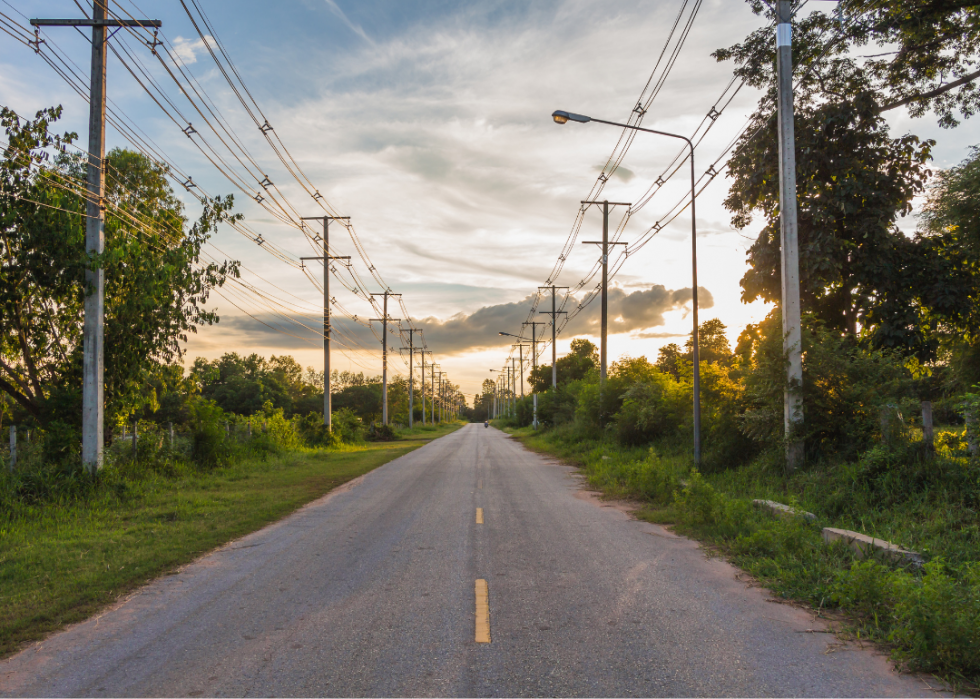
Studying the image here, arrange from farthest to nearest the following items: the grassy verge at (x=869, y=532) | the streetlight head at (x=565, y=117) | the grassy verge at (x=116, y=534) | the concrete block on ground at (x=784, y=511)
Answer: the streetlight head at (x=565, y=117), the concrete block on ground at (x=784, y=511), the grassy verge at (x=116, y=534), the grassy verge at (x=869, y=532)

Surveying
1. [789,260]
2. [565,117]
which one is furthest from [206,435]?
[789,260]

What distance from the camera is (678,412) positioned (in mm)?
22312

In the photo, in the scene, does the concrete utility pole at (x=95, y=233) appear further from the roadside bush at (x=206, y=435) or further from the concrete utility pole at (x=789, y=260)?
the concrete utility pole at (x=789, y=260)

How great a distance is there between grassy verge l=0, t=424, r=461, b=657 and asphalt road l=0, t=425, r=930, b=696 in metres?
0.50

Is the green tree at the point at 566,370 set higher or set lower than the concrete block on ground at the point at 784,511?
higher

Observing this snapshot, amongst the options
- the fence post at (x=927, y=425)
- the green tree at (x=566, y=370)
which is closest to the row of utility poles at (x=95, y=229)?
the fence post at (x=927, y=425)

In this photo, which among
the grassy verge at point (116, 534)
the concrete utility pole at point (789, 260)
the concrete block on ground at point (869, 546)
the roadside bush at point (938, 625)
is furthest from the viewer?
the concrete utility pole at point (789, 260)

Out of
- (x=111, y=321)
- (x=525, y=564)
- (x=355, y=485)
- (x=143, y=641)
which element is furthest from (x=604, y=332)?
(x=143, y=641)

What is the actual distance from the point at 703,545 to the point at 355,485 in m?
11.1

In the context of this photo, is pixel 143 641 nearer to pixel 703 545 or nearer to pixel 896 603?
pixel 896 603

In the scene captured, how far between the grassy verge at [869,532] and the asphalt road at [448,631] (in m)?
0.46

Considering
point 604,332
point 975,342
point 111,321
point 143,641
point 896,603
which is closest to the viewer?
point 143,641

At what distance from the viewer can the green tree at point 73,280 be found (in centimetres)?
1451

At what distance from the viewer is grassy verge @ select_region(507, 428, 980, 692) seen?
5.44 metres
